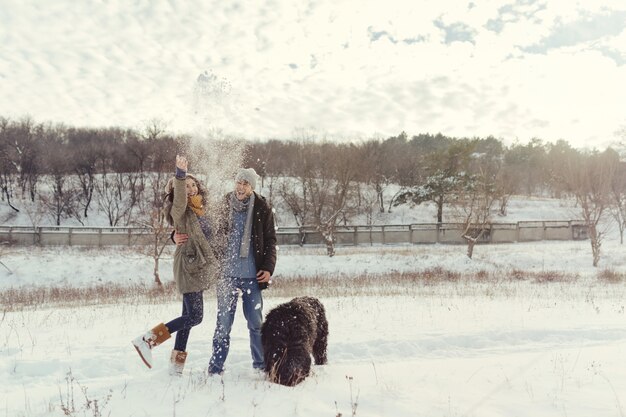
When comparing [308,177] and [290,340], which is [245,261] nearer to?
[290,340]

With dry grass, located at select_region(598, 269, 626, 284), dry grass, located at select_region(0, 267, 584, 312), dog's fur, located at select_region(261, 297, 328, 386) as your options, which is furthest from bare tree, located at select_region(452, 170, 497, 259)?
dog's fur, located at select_region(261, 297, 328, 386)

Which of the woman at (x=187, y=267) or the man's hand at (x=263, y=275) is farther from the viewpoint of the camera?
the man's hand at (x=263, y=275)

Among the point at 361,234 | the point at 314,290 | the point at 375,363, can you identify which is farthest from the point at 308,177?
the point at 375,363

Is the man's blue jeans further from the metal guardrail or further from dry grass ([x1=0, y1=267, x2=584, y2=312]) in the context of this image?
the metal guardrail

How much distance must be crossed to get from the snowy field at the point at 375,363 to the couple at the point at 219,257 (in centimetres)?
41

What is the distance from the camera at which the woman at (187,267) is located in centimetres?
444

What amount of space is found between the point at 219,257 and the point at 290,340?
1176mm

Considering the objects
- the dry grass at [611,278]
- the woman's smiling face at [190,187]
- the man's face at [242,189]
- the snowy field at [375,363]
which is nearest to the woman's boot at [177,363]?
the snowy field at [375,363]

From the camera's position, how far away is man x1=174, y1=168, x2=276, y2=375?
4.62m

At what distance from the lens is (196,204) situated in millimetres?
4566

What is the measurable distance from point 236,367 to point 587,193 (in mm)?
29287

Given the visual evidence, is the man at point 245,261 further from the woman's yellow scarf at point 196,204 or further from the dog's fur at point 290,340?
the woman's yellow scarf at point 196,204

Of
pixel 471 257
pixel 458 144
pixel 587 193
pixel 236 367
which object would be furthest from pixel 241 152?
pixel 458 144

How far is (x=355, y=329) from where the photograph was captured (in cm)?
757
